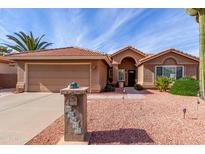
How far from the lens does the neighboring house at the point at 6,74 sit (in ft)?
73.3

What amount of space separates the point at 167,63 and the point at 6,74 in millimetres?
18237

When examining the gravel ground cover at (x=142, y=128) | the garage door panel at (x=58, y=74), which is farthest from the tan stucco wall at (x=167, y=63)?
the gravel ground cover at (x=142, y=128)

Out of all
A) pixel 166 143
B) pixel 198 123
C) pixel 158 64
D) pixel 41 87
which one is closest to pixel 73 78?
pixel 41 87

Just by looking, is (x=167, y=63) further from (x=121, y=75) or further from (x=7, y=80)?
(x=7, y=80)

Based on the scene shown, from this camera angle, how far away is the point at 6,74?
74.4 ft

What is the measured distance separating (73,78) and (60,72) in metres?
1.21

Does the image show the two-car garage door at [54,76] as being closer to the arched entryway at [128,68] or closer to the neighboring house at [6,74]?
the neighboring house at [6,74]

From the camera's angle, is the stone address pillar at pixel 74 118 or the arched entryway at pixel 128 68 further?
the arched entryway at pixel 128 68

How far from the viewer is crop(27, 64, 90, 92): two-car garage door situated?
1612 cm

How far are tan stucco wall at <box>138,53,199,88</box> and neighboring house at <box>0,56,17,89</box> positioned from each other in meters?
15.6

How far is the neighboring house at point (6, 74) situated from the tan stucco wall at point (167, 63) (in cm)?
1560

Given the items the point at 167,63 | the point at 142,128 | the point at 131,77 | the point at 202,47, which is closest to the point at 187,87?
the point at 202,47
